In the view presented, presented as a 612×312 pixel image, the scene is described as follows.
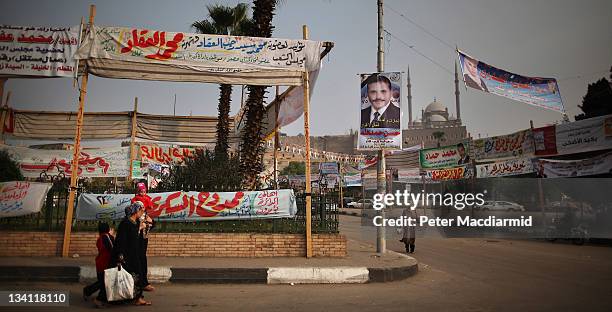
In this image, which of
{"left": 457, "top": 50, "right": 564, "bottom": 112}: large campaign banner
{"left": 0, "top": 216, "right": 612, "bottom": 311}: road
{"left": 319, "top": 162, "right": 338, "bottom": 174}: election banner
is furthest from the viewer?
{"left": 319, "top": 162, "right": 338, "bottom": 174}: election banner

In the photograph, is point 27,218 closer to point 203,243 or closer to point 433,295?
point 203,243

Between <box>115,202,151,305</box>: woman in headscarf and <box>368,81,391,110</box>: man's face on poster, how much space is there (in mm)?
6760

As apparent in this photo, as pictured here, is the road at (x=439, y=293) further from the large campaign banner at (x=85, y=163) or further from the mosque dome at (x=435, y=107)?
the mosque dome at (x=435, y=107)

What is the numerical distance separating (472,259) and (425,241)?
5067 millimetres

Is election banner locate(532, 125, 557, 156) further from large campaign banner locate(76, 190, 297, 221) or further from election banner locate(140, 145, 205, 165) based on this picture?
election banner locate(140, 145, 205, 165)

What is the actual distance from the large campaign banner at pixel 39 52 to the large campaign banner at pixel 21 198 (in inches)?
102

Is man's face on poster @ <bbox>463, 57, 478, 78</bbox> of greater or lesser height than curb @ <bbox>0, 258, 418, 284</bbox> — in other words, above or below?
above

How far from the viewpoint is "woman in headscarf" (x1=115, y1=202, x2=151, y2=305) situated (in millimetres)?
6199

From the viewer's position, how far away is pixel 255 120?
1189 cm

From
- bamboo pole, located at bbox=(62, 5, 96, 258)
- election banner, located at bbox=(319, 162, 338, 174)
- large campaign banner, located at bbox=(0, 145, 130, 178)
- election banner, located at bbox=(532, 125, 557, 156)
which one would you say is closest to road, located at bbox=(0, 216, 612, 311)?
bamboo pole, located at bbox=(62, 5, 96, 258)

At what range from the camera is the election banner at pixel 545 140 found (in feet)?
58.0

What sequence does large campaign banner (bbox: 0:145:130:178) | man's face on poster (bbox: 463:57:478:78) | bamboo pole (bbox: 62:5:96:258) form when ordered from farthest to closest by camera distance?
1. large campaign banner (bbox: 0:145:130:178)
2. man's face on poster (bbox: 463:57:478:78)
3. bamboo pole (bbox: 62:5:96:258)

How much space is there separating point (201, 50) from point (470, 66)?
8217mm

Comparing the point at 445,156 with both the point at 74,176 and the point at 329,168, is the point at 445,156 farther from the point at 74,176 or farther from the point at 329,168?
the point at 74,176
